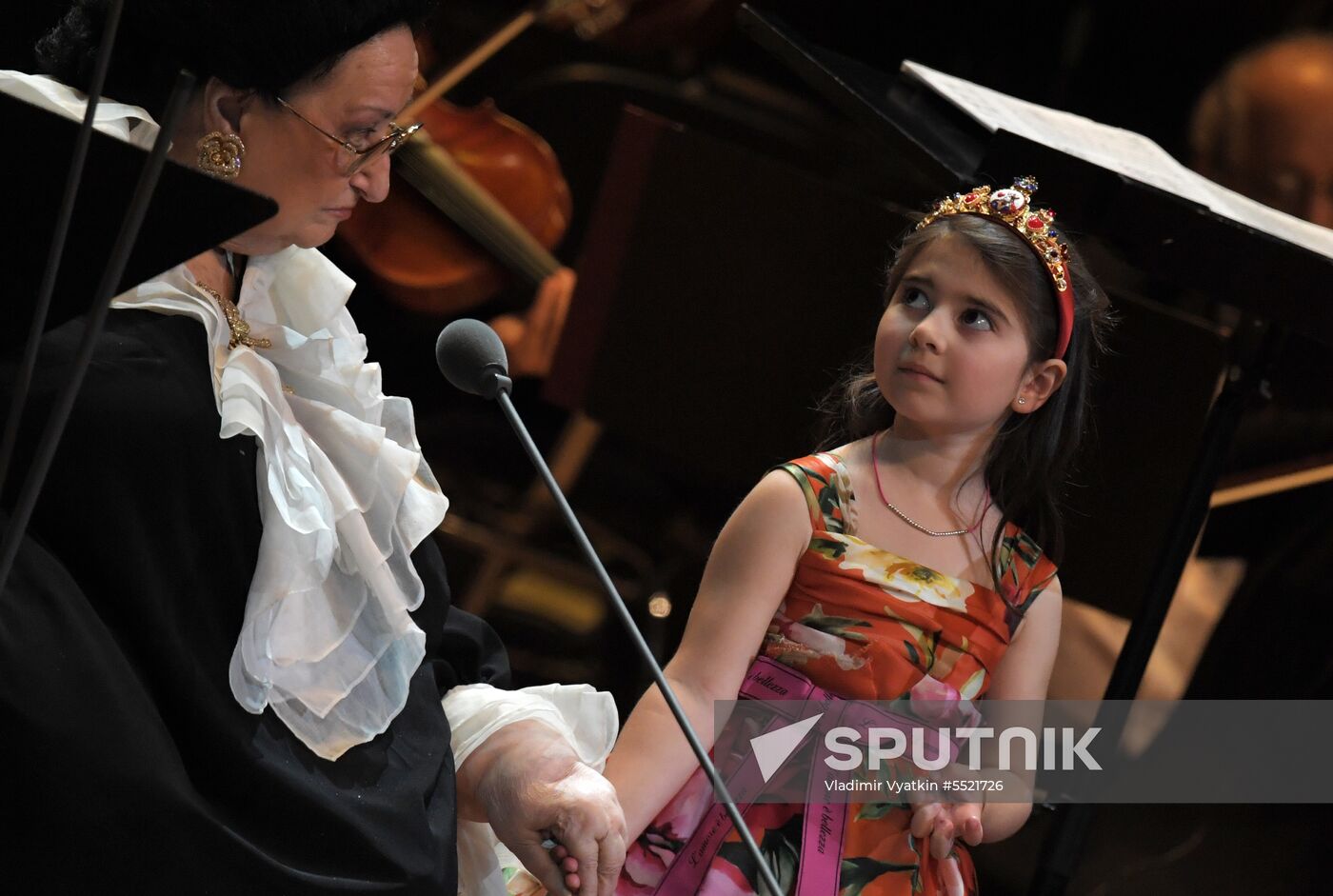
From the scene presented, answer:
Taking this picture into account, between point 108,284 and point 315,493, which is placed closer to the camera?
point 108,284

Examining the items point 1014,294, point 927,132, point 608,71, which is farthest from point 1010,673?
point 608,71

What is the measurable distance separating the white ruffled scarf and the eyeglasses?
4.9 inches

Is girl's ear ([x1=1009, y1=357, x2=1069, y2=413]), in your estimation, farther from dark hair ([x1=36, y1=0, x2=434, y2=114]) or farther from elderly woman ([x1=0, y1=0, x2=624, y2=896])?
dark hair ([x1=36, y1=0, x2=434, y2=114])

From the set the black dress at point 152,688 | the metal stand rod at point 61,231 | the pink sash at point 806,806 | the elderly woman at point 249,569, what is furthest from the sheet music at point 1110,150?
the metal stand rod at point 61,231

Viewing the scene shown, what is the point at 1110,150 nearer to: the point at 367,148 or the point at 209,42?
the point at 367,148

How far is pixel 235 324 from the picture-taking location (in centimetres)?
126

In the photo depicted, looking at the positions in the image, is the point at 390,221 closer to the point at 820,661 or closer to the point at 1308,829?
the point at 820,661

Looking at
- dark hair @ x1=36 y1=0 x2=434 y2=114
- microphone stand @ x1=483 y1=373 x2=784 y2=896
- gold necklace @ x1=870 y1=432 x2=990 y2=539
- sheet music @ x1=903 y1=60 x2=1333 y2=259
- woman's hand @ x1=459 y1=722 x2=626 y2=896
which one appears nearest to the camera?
microphone stand @ x1=483 y1=373 x2=784 y2=896

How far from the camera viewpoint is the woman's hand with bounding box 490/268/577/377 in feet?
9.76

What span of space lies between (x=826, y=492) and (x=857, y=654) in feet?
0.54

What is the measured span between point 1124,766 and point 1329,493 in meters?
0.62

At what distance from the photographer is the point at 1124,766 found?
2.53 m

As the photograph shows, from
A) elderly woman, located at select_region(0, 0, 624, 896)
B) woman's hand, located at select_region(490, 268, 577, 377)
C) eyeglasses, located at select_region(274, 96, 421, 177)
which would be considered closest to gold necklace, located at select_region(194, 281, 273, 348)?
elderly woman, located at select_region(0, 0, 624, 896)

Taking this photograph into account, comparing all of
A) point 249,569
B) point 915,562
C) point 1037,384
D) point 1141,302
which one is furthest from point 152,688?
point 1141,302
